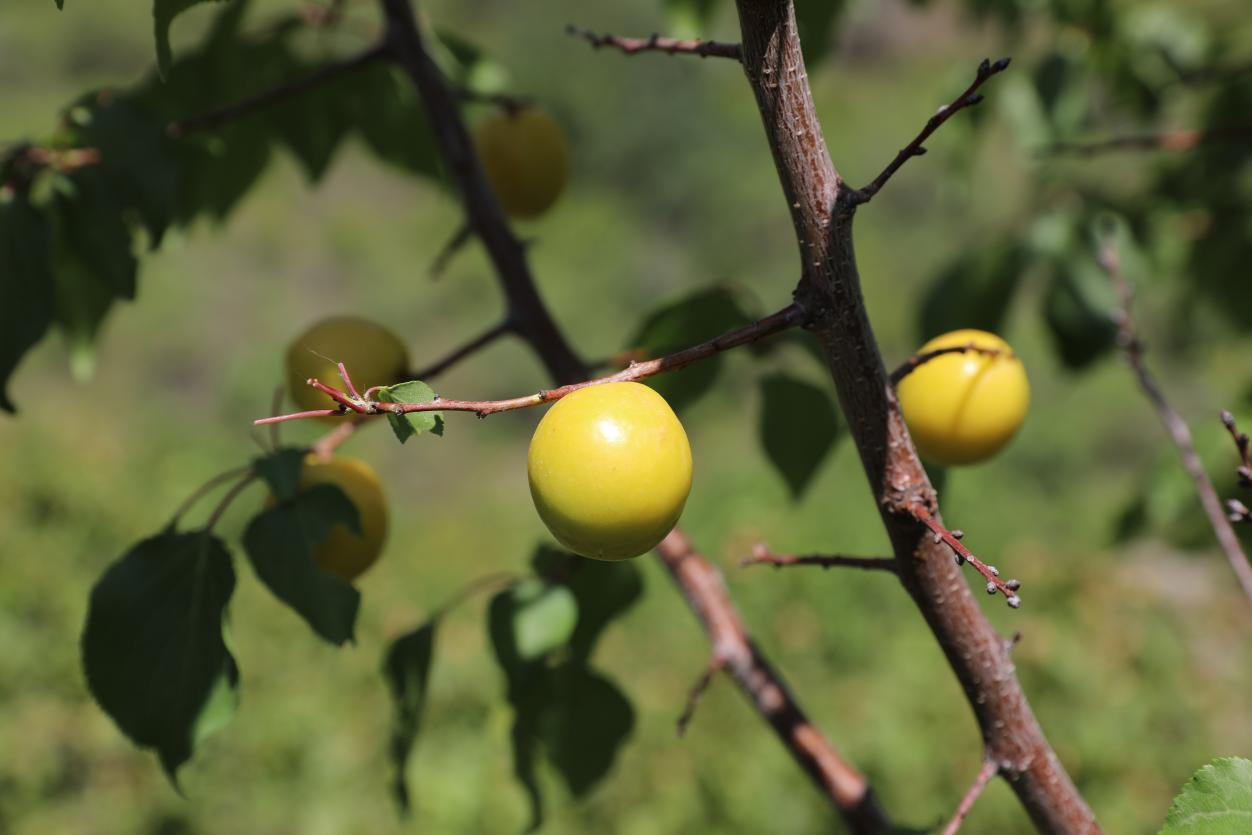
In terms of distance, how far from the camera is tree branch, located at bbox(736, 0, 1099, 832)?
610mm

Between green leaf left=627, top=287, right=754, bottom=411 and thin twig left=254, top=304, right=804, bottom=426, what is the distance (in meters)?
0.42

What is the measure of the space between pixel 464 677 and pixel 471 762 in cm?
45

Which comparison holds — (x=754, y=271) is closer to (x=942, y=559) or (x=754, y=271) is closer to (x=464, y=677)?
(x=464, y=677)

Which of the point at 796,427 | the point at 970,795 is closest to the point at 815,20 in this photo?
the point at 796,427

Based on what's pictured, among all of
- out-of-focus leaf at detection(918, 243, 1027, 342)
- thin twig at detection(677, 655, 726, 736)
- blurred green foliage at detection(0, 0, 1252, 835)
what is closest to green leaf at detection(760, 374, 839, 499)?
blurred green foliage at detection(0, 0, 1252, 835)

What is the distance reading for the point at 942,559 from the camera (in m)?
0.68

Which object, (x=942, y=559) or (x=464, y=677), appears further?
(x=464, y=677)

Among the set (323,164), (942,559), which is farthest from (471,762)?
(942,559)

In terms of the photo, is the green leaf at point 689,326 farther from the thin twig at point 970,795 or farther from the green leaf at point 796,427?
the thin twig at point 970,795

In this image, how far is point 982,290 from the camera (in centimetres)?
150

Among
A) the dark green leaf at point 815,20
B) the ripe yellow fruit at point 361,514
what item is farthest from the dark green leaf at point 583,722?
the dark green leaf at point 815,20

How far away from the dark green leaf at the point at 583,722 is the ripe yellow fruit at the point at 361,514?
264 millimetres

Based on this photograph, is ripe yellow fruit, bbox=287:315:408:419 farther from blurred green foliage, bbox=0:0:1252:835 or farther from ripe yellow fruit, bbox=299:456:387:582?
blurred green foliage, bbox=0:0:1252:835

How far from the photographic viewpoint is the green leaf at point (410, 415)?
575mm
